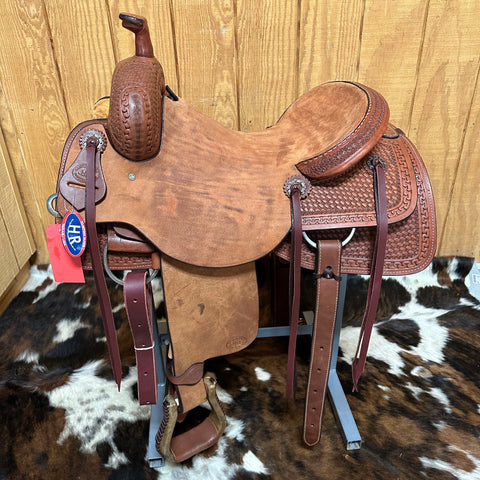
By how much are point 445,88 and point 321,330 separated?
872 millimetres

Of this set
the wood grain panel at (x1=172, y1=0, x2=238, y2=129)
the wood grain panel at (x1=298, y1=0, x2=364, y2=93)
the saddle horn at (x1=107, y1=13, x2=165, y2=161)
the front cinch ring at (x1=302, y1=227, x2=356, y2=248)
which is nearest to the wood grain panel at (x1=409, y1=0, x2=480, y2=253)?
the wood grain panel at (x1=298, y1=0, x2=364, y2=93)

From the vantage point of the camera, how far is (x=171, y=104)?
727 millimetres

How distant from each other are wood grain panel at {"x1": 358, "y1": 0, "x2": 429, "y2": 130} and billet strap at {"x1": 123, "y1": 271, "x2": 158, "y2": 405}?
35.3 inches

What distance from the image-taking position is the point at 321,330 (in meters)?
0.81

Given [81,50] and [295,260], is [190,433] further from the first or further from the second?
[81,50]

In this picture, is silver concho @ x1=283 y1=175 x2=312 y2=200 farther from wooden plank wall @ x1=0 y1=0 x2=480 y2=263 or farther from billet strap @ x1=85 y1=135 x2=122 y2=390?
wooden plank wall @ x1=0 y1=0 x2=480 y2=263

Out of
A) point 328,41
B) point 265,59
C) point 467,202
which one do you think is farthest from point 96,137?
point 467,202

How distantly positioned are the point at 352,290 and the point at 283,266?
0.38 m

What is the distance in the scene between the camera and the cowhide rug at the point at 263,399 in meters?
0.87

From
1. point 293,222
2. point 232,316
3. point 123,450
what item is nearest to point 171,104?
point 293,222

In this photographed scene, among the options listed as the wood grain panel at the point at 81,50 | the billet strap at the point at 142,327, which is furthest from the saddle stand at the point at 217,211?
the wood grain panel at the point at 81,50

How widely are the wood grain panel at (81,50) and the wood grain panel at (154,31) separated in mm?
25

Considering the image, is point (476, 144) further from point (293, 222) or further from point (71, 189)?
point (71, 189)

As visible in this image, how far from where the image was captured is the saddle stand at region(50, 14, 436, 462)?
664 mm
